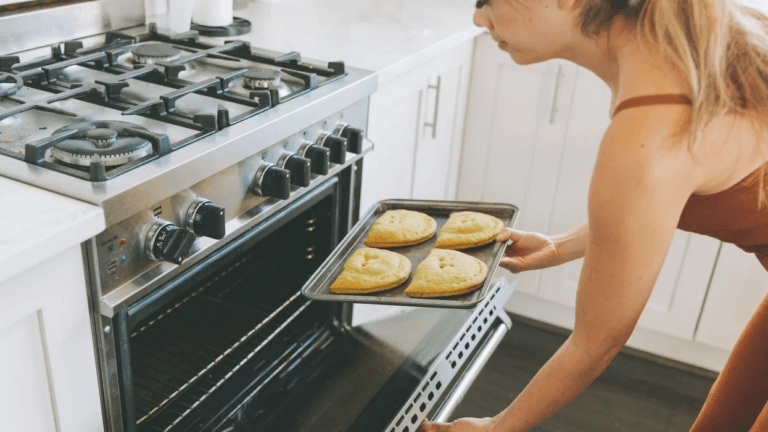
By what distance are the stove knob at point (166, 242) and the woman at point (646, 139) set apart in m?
0.45

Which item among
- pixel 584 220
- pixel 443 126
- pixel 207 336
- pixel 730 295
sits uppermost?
pixel 443 126

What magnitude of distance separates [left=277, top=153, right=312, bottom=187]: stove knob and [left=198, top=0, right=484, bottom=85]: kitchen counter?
1.11 feet

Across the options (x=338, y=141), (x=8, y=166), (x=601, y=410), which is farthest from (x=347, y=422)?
(x=601, y=410)

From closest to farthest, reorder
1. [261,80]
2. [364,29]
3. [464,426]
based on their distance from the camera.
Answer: [464,426]
[261,80]
[364,29]

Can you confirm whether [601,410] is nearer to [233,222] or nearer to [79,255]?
[233,222]

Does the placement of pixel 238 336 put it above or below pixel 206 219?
below

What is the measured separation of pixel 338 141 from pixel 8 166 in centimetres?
51

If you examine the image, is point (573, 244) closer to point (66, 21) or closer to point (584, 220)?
point (584, 220)

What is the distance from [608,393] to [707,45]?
4.95ft

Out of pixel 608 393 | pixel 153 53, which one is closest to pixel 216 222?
pixel 153 53

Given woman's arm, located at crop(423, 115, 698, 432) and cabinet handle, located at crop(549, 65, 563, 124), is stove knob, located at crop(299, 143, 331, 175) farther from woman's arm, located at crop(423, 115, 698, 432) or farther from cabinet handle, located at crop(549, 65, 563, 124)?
cabinet handle, located at crop(549, 65, 563, 124)

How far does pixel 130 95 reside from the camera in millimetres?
1090

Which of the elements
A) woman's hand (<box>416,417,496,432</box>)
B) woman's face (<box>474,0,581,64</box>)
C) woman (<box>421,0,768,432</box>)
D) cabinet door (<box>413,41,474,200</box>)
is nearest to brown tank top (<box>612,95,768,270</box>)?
woman (<box>421,0,768,432</box>)

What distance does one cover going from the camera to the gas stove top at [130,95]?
2.81 feet
